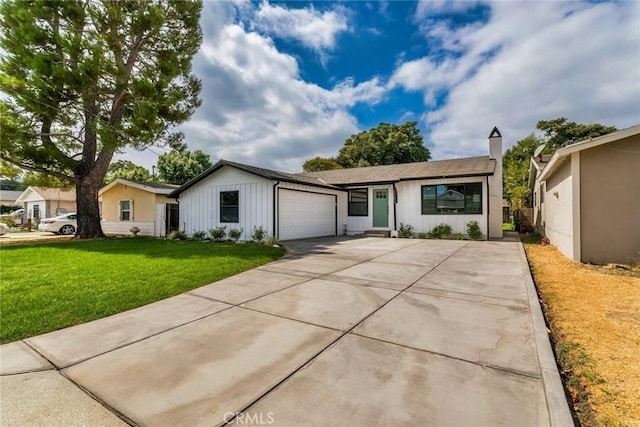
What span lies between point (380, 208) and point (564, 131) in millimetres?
27482

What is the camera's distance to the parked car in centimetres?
1870

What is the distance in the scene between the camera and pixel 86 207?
14.7m

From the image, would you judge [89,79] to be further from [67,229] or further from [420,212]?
[420,212]

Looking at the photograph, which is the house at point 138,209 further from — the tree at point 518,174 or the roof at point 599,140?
the tree at point 518,174

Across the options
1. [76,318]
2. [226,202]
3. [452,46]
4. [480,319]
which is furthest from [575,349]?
[226,202]

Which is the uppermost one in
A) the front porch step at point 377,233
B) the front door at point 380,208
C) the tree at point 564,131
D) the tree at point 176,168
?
the tree at point 564,131

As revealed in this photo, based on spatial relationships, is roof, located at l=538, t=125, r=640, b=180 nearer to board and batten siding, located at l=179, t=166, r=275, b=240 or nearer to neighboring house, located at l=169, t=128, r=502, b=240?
neighboring house, located at l=169, t=128, r=502, b=240

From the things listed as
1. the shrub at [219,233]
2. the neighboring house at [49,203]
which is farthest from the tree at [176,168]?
the shrub at [219,233]

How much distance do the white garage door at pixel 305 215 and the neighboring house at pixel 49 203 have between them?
79.9ft

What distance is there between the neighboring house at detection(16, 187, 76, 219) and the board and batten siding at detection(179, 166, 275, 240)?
19.1m

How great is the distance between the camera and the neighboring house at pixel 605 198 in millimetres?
7008

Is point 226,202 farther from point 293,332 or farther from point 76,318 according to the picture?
point 293,332

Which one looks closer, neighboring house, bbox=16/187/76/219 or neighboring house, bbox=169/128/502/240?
neighboring house, bbox=169/128/502/240

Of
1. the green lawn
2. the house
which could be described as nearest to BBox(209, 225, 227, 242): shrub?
the green lawn
